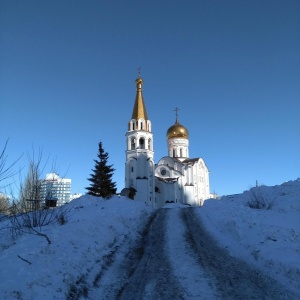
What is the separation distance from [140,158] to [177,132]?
42.4ft

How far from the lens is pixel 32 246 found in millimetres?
7934

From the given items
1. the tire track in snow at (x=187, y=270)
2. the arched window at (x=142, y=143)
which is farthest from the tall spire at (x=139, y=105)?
the tire track in snow at (x=187, y=270)

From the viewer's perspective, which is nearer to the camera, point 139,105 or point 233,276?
point 233,276

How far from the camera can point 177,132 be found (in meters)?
55.8

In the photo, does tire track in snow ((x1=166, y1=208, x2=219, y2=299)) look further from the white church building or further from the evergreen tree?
the white church building

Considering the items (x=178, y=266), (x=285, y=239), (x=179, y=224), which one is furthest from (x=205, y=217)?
(x=178, y=266)

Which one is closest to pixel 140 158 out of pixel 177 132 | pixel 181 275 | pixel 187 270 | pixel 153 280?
pixel 177 132

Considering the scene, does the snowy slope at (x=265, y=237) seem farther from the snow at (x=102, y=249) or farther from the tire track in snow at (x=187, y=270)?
the tire track in snow at (x=187, y=270)

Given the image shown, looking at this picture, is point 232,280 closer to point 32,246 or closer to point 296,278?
point 296,278

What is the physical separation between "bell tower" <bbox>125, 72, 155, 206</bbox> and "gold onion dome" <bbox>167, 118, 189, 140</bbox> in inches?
369

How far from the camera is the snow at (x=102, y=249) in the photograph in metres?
6.23

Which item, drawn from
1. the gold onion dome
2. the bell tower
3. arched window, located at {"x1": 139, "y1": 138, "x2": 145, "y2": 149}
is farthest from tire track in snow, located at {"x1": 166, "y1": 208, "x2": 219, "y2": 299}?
the gold onion dome

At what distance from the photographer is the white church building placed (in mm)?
45625

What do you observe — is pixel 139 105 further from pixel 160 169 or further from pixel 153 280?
pixel 153 280
